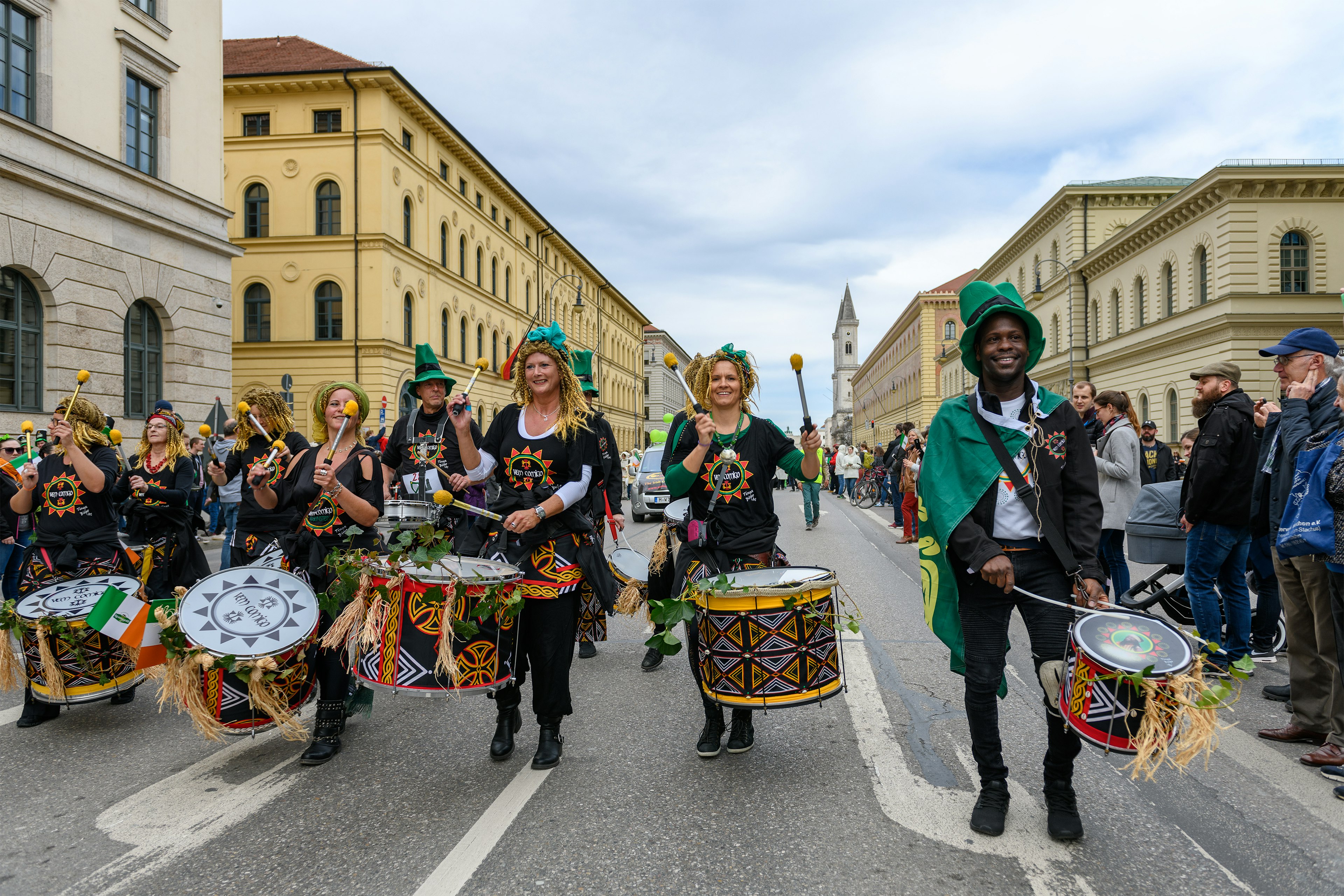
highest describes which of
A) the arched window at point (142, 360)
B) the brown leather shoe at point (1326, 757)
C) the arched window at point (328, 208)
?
the arched window at point (328, 208)

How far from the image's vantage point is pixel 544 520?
424 centimetres

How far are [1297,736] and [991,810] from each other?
226cm

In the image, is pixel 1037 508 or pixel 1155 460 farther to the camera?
pixel 1155 460

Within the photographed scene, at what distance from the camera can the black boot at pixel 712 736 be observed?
13.9 ft

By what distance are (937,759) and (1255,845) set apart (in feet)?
4.25

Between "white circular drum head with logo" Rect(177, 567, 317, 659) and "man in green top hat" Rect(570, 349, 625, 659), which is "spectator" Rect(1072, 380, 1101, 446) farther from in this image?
"white circular drum head with logo" Rect(177, 567, 317, 659)

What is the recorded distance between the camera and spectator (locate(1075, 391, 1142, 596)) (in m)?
7.55

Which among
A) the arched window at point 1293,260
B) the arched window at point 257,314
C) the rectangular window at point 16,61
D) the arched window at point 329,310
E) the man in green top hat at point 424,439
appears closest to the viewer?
the man in green top hat at point 424,439

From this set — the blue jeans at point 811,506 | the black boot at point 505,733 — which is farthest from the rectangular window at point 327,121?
the black boot at point 505,733

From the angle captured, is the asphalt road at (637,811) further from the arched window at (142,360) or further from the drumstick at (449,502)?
the arched window at (142,360)

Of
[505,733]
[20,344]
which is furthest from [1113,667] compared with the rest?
[20,344]

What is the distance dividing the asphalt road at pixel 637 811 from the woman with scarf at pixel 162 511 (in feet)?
2.87

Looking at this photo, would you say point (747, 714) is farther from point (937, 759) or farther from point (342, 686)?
point (342, 686)

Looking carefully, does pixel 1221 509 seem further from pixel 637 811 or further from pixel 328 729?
pixel 328 729
